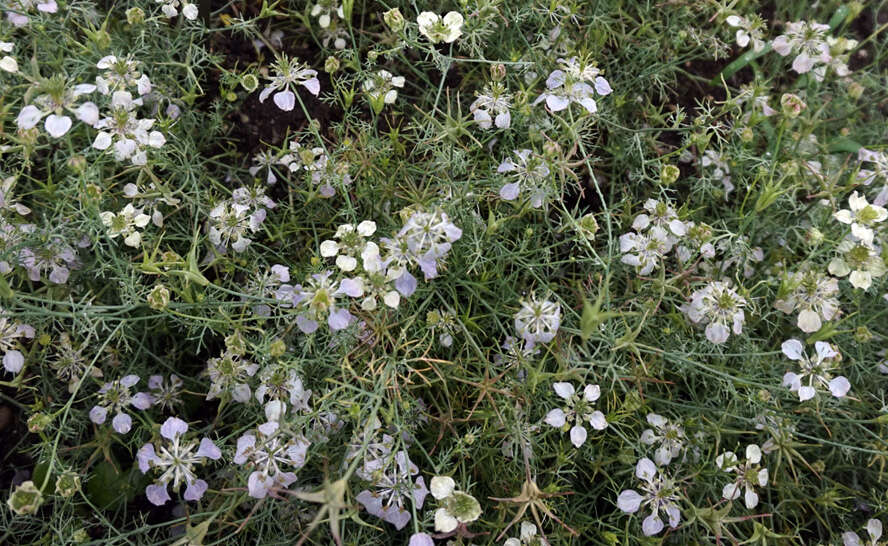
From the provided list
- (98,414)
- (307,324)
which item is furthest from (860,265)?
(98,414)

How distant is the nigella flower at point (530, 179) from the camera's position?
71.5 inches

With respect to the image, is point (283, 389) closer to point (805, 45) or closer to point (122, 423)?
point (122, 423)

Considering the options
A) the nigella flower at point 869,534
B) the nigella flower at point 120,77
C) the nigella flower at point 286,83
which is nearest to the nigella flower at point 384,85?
the nigella flower at point 286,83

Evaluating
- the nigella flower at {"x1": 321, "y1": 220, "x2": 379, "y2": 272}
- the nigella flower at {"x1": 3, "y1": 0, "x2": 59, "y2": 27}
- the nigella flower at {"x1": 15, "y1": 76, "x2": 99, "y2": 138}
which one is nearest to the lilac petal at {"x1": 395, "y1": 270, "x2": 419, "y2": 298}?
the nigella flower at {"x1": 321, "y1": 220, "x2": 379, "y2": 272}

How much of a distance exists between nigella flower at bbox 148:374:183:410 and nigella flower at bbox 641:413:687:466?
130 cm

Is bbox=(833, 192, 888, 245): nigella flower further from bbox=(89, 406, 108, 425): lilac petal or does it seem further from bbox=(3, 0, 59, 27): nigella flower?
bbox=(3, 0, 59, 27): nigella flower

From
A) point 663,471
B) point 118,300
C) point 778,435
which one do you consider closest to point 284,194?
point 118,300

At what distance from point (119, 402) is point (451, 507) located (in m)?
0.94

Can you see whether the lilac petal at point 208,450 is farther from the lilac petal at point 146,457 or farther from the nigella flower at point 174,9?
the nigella flower at point 174,9

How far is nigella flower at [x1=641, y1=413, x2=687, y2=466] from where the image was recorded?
6.03ft

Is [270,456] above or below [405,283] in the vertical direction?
below

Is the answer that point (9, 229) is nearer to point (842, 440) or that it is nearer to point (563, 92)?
point (563, 92)

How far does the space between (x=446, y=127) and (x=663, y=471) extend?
3.65 ft

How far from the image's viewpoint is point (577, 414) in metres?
1.79
